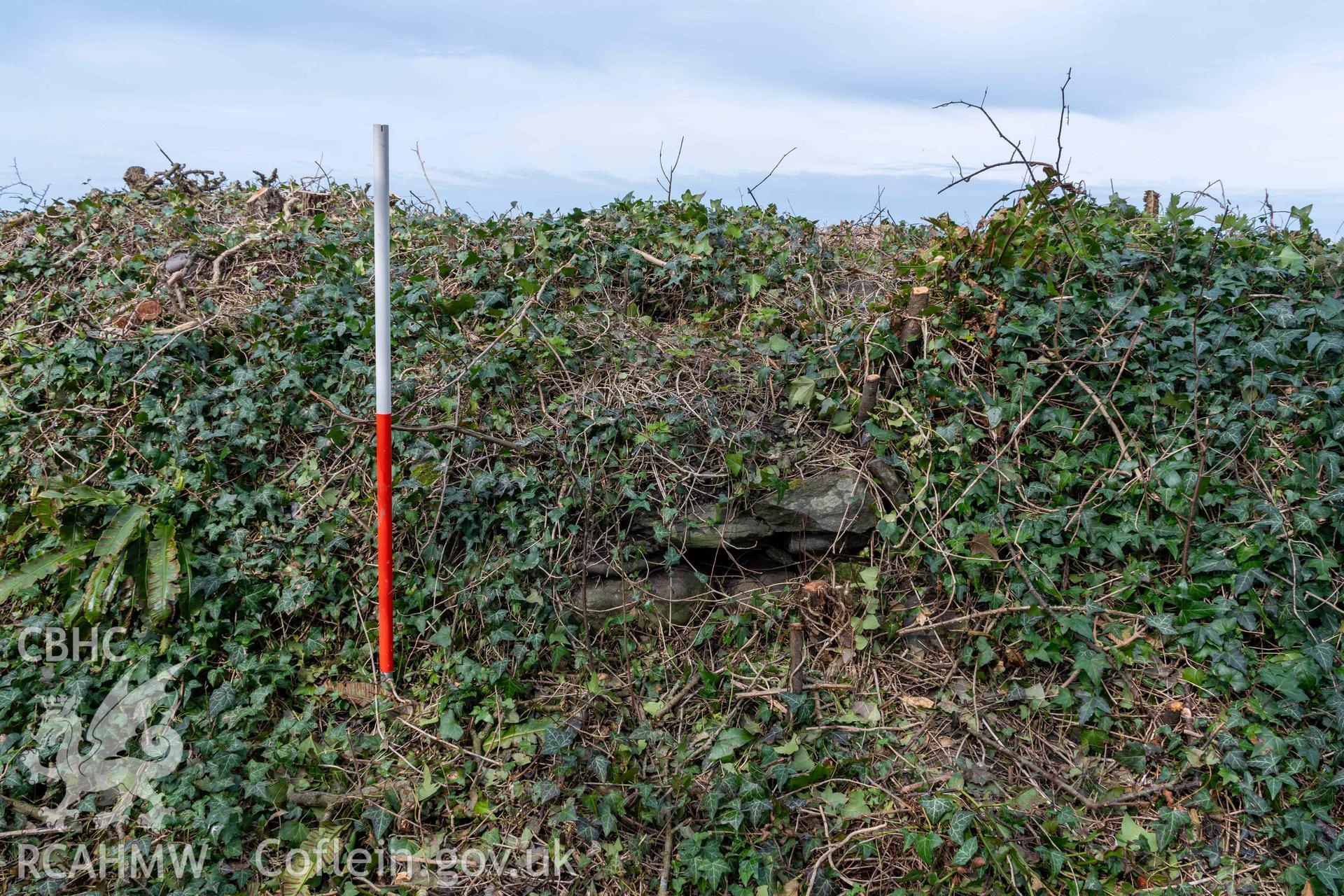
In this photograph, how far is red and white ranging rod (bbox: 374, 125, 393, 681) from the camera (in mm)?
3717

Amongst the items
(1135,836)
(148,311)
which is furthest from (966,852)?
(148,311)

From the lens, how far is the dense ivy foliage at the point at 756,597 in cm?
367

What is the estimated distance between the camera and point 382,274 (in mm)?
3828

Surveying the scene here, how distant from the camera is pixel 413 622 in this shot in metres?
4.27

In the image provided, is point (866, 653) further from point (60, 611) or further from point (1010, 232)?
point (60, 611)

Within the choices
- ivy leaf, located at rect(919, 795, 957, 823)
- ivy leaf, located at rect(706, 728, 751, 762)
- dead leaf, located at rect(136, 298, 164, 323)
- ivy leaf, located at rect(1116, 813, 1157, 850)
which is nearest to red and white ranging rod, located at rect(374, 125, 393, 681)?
ivy leaf, located at rect(706, 728, 751, 762)

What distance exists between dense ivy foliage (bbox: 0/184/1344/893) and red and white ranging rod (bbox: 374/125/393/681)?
257 millimetres

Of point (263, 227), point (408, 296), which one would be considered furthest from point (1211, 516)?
point (263, 227)

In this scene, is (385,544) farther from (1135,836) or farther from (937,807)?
(1135,836)

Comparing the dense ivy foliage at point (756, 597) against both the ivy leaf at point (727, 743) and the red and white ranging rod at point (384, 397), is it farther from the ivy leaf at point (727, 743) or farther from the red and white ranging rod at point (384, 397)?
the red and white ranging rod at point (384, 397)

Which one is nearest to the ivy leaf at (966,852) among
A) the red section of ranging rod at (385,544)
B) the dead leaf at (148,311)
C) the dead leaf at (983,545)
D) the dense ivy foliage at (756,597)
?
the dense ivy foliage at (756,597)

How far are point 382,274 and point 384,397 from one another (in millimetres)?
584

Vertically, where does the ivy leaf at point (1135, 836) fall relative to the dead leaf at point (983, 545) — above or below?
below

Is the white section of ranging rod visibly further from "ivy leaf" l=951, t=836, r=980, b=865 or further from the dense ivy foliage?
"ivy leaf" l=951, t=836, r=980, b=865
